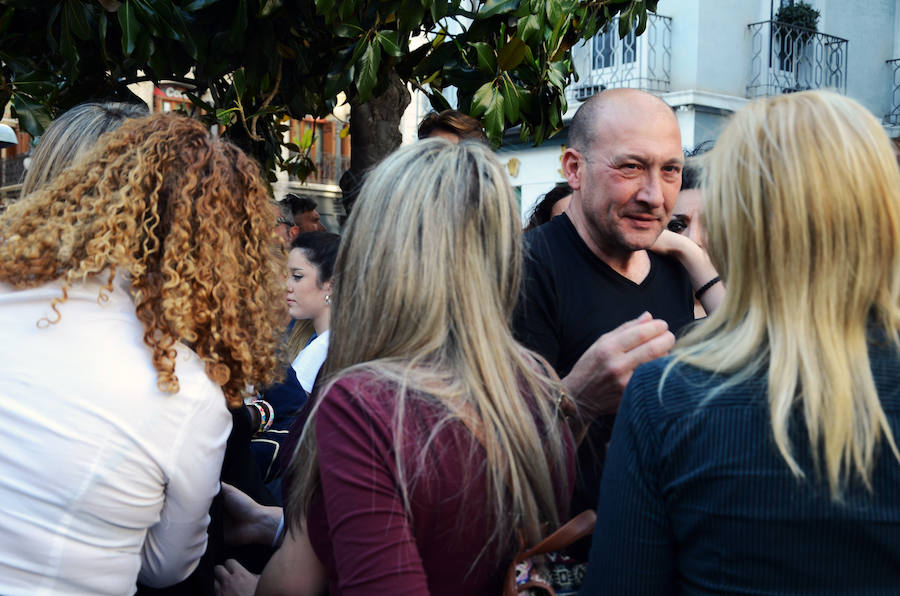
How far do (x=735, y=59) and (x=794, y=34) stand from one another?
112 centimetres

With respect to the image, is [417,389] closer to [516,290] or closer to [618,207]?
[516,290]

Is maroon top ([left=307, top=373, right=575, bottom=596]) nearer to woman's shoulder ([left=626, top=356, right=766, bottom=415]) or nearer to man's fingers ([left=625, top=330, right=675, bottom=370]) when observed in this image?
woman's shoulder ([left=626, top=356, right=766, bottom=415])

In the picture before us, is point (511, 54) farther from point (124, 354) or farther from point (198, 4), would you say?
point (124, 354)

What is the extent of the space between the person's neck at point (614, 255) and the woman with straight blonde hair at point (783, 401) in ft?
3.99

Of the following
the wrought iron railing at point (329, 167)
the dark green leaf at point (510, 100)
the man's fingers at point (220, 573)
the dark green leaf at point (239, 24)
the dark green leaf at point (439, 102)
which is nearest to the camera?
the man's fingers at point (220, 573)

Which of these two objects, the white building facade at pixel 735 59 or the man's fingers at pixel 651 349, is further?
the white building facade at pixel 735 59

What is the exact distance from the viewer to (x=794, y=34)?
47.2 ft

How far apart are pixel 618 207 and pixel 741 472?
1.44m

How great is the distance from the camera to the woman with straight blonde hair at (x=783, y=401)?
4.26ft

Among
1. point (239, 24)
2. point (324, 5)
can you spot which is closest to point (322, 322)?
point (239, 24)

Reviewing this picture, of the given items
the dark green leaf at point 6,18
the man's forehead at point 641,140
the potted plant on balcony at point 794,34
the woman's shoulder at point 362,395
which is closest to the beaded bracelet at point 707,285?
the man's forehead at point 641,140

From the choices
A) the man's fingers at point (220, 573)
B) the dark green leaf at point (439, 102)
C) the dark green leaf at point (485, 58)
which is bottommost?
the man's fingers at point (220, 573)

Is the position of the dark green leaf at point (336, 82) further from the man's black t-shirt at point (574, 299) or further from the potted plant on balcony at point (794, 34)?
the potted plant on balcony at point (794, 34)

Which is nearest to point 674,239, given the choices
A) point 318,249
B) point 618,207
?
point 618,207
